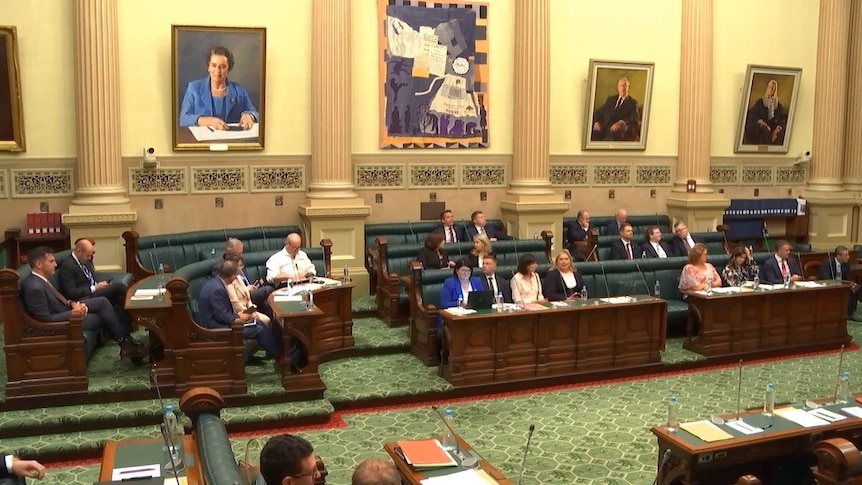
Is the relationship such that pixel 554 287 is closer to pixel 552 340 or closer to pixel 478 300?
pixel 552 340

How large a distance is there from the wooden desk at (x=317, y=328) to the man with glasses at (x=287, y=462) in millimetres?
3891

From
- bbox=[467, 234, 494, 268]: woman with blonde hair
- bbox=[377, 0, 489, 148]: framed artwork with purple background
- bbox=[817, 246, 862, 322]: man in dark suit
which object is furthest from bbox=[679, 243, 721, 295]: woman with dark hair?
bbox=[377, 0, 489, 148]: framed artwork with purple background

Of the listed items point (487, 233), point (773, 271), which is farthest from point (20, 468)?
point (773, 271)

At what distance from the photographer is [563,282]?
877 centimetres

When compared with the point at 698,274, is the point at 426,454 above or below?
below

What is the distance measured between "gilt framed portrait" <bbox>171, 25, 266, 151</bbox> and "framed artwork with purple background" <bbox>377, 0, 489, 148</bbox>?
1.84 metres

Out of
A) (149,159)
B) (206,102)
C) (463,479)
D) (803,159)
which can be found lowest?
(463,479)

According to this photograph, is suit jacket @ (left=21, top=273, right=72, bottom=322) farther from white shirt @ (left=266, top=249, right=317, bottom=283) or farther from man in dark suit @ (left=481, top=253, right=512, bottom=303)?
man in dark suit @ (left=481, top=253, right=512, bottom=303)

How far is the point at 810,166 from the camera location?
1432 centimetres

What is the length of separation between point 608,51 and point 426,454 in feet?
33.2

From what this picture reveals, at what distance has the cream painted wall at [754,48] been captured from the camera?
13.6 m

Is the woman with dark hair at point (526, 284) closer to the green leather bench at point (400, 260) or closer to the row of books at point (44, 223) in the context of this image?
the green leather bench at point (400, 260)

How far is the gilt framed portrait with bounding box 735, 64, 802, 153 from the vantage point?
539 inches

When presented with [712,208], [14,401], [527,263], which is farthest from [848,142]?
[14,401]
